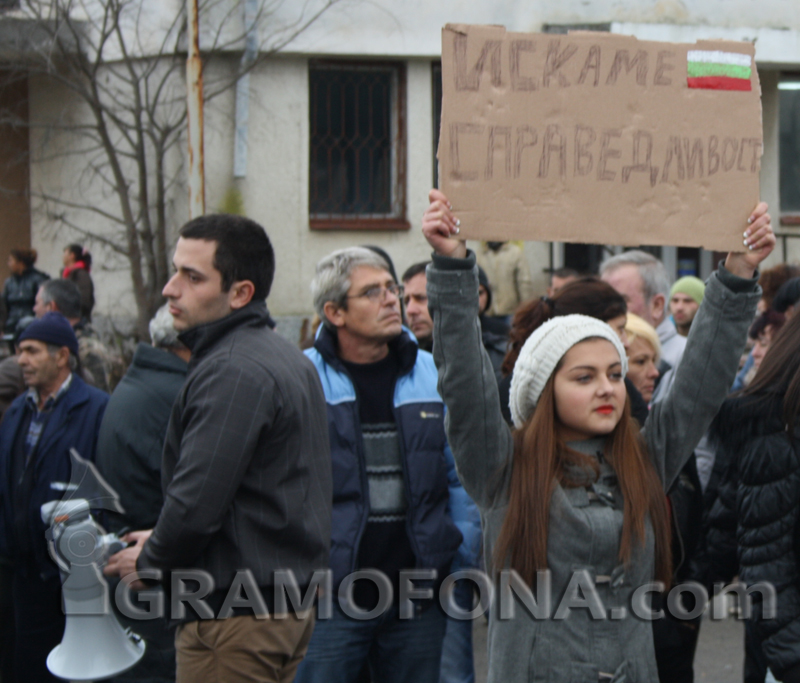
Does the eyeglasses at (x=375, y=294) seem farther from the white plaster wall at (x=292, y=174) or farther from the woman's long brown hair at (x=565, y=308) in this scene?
the white plaster wall at (x=292, y=174)

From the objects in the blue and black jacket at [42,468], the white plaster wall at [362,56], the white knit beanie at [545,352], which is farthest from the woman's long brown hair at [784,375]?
the white plaster wall at [362,56]

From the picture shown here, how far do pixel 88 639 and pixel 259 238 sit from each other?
4.82ft

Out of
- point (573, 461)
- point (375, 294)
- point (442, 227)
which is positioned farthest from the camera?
point (375, 294)

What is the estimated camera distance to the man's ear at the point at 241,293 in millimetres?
3029

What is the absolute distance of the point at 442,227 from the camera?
7.77ft

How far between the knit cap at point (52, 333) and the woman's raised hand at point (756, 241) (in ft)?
10.9

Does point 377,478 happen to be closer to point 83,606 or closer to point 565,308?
point 565,308

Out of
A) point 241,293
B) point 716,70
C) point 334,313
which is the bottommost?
point 334,313

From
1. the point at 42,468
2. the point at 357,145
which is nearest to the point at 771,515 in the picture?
the point at 42,468

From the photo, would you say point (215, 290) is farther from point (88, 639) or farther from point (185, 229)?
point (88, 639)

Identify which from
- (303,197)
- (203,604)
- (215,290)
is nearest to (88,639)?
(203,604)

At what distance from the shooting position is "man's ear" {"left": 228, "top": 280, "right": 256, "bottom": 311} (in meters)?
A: 3.03

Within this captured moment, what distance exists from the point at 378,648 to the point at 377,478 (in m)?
0.60

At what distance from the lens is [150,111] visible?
1134 centimetres
